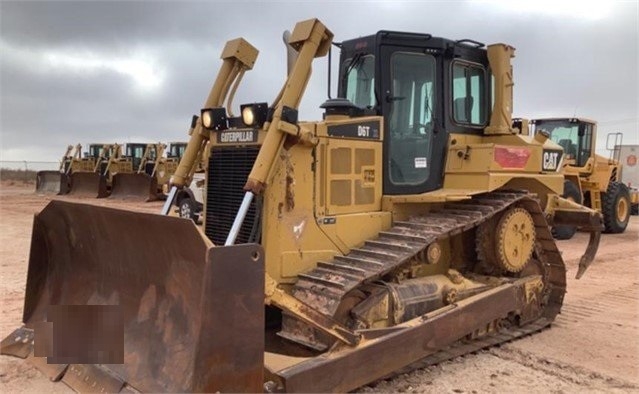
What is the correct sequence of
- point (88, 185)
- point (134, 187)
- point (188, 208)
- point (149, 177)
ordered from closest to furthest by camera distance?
point (188, 208) < point (149, 177) < point (134, 187) < point (88, 185)

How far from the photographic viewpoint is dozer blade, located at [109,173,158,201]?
904 inches

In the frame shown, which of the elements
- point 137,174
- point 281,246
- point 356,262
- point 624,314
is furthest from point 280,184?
point 137,174

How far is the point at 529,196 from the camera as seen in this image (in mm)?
5918

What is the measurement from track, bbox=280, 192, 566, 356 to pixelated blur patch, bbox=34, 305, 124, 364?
48.6 inches

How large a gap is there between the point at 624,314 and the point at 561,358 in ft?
6.73

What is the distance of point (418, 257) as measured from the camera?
515 cm

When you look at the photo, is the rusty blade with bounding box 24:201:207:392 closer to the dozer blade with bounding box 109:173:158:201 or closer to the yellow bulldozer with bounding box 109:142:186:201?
the yellow bulldozer with bounding box 109:142:186:201

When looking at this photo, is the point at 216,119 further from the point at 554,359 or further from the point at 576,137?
the point at 576,137

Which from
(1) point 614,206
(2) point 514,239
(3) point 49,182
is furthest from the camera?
(3) point 49,182

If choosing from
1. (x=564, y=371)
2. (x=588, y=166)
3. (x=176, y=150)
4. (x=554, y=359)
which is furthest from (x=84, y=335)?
(x=176, y=150)

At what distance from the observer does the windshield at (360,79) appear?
5547 mm

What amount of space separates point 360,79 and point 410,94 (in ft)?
1.74

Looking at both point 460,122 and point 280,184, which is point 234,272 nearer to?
point 280,184

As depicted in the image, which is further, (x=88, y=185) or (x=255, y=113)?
(x=88, y=185)
